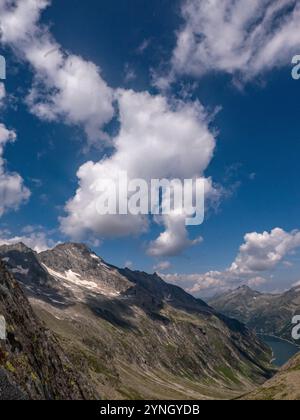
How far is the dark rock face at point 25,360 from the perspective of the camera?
1814cm

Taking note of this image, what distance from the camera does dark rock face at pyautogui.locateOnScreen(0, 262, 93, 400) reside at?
59.5ft

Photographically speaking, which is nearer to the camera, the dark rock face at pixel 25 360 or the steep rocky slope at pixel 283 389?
the dark rock face at pixel 25 360

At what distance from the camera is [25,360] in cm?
2328

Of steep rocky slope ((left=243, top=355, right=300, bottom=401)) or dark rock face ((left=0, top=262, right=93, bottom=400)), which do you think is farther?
steep rocky slope ((left=243, top=355, right=300, bottom=401))

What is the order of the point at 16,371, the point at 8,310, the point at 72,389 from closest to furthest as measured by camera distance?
the point at 16,371, the point at 8,310, the point at 72,389

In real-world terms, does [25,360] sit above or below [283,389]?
above

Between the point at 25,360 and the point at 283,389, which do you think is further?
the point at 283,389
